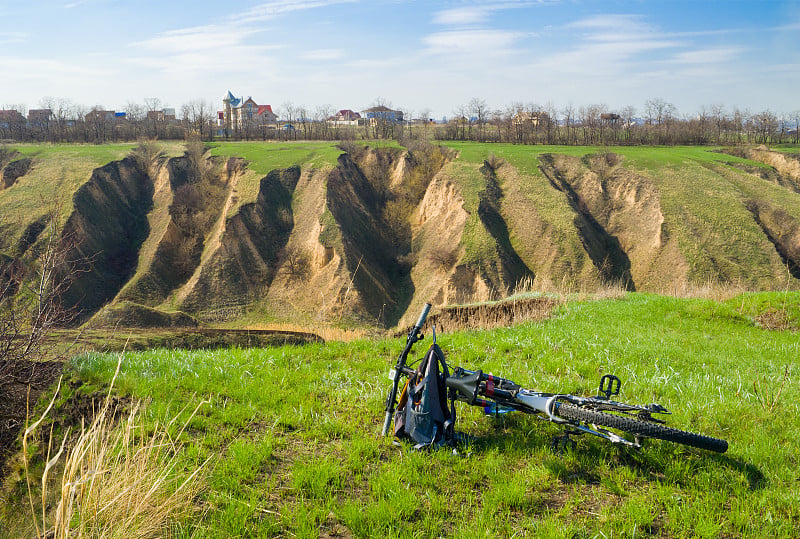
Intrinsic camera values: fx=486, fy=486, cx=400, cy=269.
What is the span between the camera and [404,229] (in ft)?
179

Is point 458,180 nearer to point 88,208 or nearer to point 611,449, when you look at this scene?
point 88,208

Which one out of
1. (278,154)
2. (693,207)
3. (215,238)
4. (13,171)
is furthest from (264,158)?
(693,207)

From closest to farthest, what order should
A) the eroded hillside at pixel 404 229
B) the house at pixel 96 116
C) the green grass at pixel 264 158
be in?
the eroded hillside at pixel 404 229
the green grass at pixel 264 158
the house at pixel 96 116

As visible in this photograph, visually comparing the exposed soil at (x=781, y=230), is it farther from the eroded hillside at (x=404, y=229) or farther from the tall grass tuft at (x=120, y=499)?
the tall grass tuft at (x=120, y=499)

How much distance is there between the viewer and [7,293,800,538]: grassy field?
11.8 ft

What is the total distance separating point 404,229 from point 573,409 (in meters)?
50.8

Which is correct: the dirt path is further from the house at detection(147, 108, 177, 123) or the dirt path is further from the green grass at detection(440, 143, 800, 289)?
the house at detection(147, 108, 177, 123)

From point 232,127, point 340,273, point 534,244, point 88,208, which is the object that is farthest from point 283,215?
point 232,127

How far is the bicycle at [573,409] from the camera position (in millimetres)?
3848

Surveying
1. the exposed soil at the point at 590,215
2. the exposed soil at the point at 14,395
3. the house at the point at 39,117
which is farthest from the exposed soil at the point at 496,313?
the house at the point at 39,117

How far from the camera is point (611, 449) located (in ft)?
14.5

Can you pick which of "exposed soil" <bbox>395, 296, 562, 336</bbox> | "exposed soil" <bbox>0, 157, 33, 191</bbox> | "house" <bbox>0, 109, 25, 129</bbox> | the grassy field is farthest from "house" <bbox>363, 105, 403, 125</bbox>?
the grassy field

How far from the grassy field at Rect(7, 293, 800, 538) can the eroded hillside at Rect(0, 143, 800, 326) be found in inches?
1265

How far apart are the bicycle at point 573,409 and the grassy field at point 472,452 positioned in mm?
287
